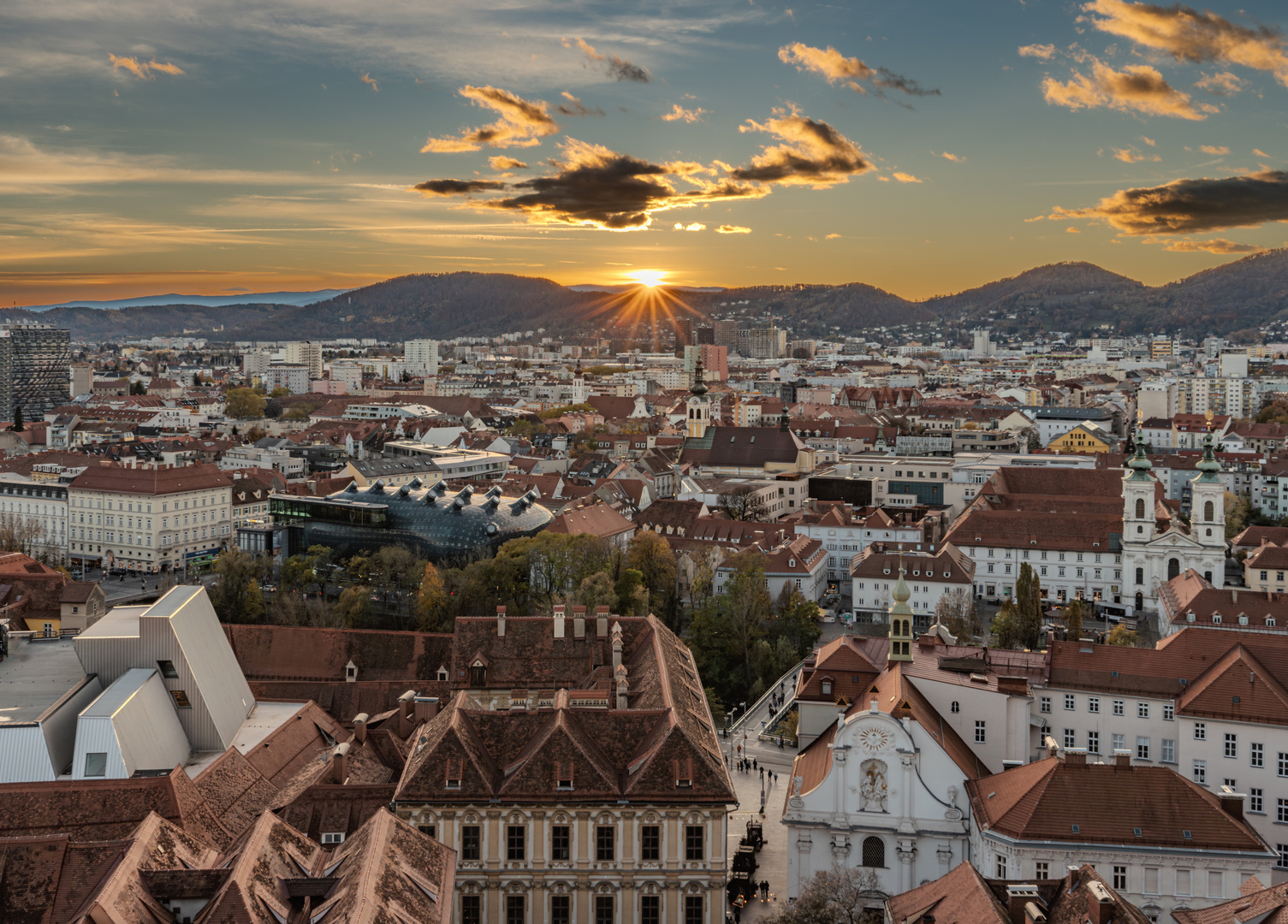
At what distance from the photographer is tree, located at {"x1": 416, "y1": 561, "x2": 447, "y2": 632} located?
64950mm

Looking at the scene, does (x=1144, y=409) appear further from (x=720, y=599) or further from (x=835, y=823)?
(x=835, y=823)

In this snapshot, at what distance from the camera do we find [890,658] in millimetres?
44312

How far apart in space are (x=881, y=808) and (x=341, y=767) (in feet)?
53.4

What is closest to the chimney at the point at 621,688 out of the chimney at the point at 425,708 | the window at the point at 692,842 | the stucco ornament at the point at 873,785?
the window at the point at 692,842

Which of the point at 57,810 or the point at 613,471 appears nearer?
the point at 57,810

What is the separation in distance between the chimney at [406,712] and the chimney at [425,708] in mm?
191

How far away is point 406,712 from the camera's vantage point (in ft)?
144

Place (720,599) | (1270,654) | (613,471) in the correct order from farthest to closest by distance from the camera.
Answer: (613,471)
(720,599)
(1270,654)

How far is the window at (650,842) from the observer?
1275 inches

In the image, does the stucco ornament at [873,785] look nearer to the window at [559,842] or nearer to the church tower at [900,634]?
the church tower at [900,634]

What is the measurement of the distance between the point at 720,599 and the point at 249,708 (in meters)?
29.5

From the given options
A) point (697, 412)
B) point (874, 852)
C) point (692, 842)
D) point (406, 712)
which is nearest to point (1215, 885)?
point (874, 852)

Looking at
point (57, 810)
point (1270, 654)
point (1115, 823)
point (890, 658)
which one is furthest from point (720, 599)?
point (57, 810)

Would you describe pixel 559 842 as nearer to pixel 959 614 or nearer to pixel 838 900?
pixel 838 900
